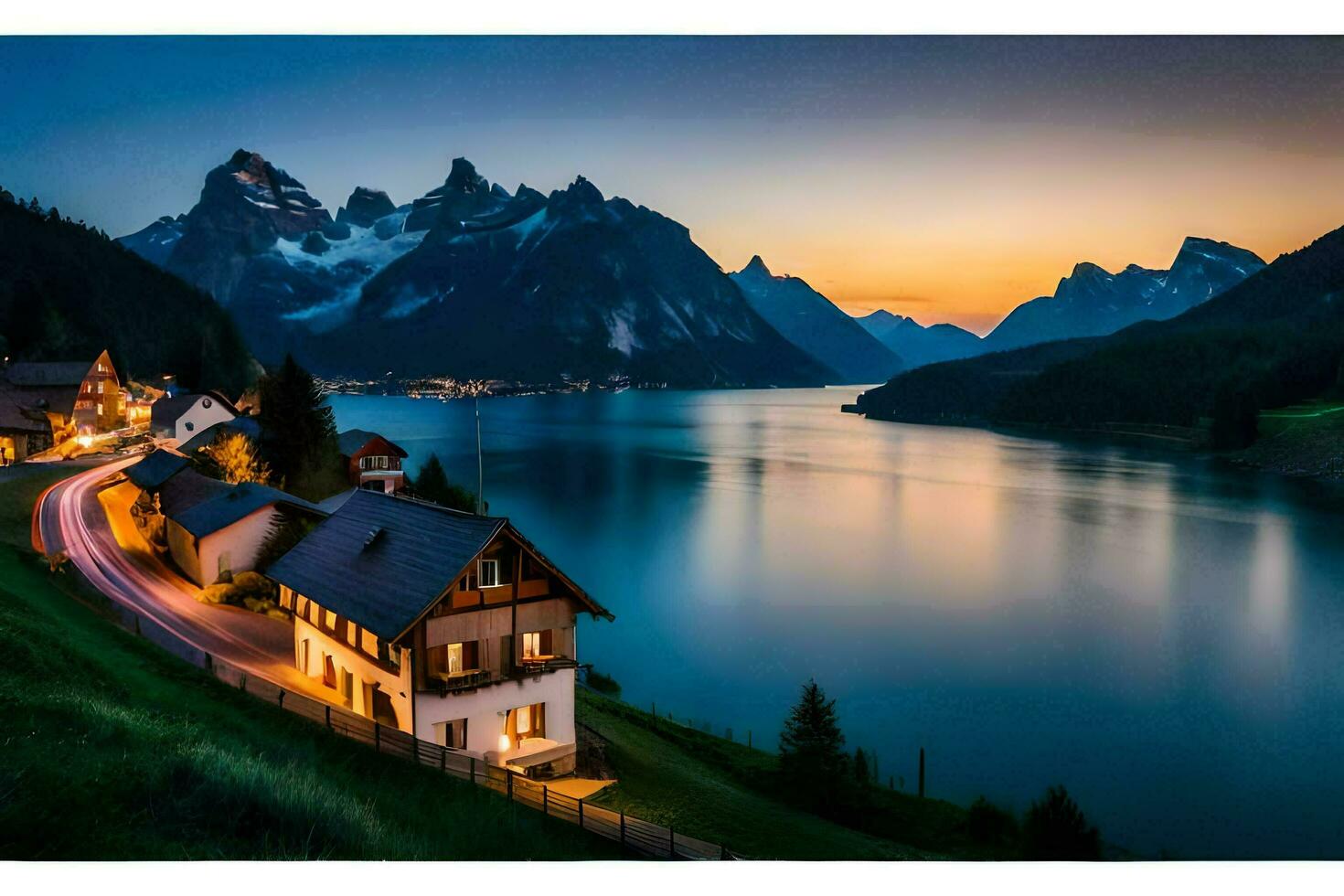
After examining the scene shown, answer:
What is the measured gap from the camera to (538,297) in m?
20.3

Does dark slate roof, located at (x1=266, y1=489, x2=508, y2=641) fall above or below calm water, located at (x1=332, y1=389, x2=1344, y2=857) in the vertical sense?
above

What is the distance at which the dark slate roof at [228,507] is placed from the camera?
A: 10.1m

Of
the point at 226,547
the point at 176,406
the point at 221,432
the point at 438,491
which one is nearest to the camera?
the point at 226,547

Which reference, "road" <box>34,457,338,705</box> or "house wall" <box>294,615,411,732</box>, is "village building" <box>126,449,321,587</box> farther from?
"house wall" <box>294,615,411,732</box>

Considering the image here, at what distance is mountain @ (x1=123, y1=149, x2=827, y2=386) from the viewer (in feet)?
35.7

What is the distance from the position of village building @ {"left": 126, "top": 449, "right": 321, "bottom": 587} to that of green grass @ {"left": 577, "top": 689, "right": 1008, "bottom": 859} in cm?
527

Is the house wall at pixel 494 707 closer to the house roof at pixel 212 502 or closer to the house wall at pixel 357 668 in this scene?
the house wall at pixel 357 668

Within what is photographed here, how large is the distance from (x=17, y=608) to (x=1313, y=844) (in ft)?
37.8

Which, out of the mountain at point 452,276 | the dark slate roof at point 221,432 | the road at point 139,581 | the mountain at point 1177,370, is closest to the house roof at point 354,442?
the mountain at point 452,276

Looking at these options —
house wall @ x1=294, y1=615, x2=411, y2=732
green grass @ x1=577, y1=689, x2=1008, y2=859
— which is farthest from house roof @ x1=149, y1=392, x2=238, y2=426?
green grass @ x1=577, y1=689, x2=1008, y2=859

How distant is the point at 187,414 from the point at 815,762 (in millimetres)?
12484

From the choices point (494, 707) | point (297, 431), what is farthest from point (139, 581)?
point (494, 707)

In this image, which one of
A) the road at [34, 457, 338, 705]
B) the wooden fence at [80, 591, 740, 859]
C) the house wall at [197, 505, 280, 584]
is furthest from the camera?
the house wall at [197, 505, 280, 584]

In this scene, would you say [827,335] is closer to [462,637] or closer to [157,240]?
[157,240]
